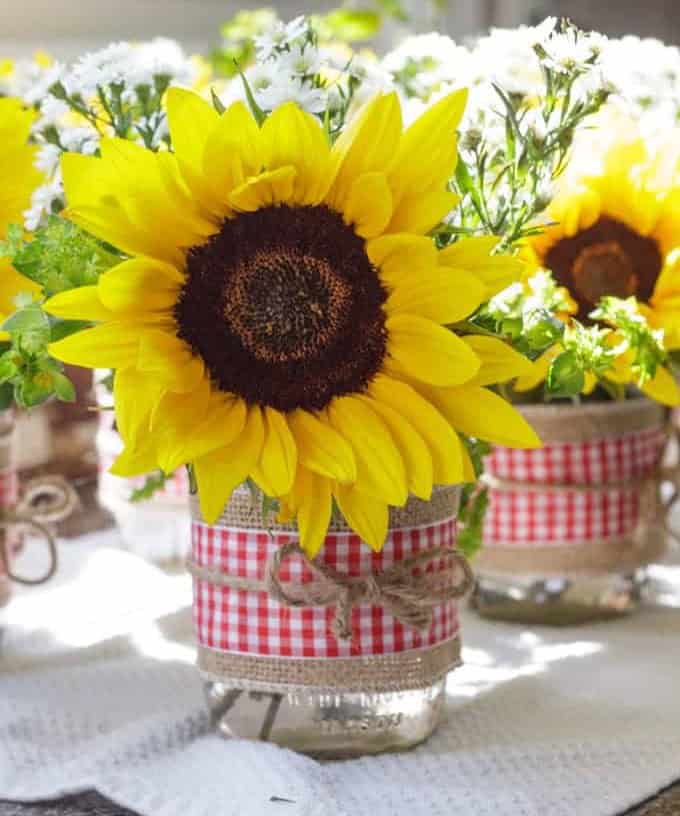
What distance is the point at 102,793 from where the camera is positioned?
0.58 metres

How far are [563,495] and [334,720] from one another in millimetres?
231

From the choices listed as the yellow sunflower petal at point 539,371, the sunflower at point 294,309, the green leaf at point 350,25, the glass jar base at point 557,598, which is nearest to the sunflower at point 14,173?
the sunflower at point 294,309

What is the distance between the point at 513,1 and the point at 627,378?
1087 mm

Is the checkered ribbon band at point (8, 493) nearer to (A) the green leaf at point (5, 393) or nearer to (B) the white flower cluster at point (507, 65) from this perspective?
(A) the green leaf at point (5, 393)

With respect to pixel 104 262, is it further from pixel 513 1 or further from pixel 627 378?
pixel 513 1

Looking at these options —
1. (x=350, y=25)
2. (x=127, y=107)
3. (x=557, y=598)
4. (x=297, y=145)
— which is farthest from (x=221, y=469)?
(x=350, y=25)

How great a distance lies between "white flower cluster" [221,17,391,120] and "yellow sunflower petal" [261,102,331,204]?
0.04 meters

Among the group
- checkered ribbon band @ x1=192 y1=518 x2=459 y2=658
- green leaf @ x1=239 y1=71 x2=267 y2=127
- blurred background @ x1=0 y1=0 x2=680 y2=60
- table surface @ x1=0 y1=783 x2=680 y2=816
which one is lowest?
table surface @ x1=0 y1=783 x2=680 y2=816

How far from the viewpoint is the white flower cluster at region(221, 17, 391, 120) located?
544 mm

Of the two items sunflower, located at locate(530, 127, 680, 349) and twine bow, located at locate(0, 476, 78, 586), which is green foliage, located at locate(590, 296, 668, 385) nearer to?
sunflower, located at locate(530, 127, 680, 349)

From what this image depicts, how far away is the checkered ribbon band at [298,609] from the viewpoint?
0.59m

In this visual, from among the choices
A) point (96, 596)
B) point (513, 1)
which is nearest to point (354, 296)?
point (96, 596)

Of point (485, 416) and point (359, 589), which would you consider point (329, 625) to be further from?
point (485, 416)

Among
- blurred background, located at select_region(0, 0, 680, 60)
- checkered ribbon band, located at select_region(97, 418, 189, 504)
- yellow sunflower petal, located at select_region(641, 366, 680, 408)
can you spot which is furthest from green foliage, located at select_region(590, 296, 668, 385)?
blurred background, located at select_region(0, 0, 680, 60)
